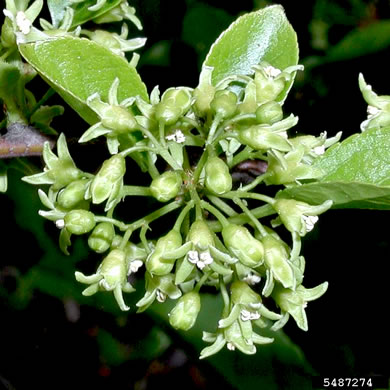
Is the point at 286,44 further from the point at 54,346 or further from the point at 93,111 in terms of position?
the point at 54,346

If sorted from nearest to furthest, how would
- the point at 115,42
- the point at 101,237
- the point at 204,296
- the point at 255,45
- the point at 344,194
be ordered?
the point at 344,194
the point at 101,237
the point at 255,45
the point at 115,42
the point at 204,296

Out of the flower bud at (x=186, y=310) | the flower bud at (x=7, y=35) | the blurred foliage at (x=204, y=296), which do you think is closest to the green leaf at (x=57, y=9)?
the flower bud at (x=7, y=35)

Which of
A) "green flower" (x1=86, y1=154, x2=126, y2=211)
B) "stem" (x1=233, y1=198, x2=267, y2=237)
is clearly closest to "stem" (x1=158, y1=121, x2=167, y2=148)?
"green flower" (x1=86, y1=154, x2=126, y2=211)

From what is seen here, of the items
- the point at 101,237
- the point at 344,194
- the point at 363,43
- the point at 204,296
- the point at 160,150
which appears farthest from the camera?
the point at 363,43

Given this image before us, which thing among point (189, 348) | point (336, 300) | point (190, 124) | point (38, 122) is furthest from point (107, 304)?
point (190, 124)

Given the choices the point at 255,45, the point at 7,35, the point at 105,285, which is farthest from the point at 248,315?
the point at 7,35

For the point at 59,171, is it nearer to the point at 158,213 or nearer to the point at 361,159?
the point at 158,213
